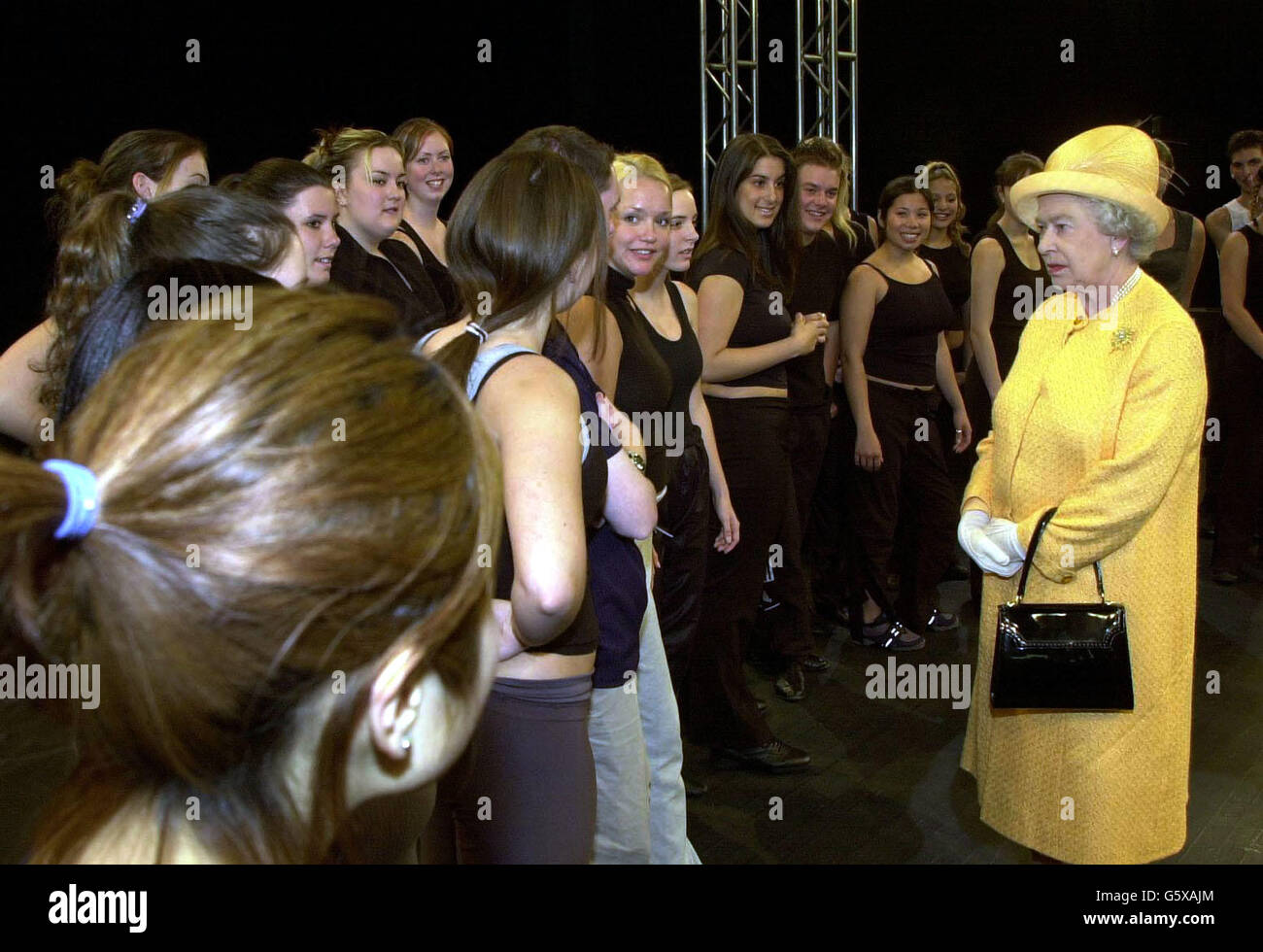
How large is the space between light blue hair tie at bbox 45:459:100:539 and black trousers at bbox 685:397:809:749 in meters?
2.38

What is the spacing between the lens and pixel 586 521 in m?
1.70

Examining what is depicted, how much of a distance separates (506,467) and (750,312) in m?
1.90

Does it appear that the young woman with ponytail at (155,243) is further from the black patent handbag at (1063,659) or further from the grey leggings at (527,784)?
the black patent handbag at (1063,659)

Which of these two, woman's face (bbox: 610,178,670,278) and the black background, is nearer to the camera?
woman's face (bbox: 610,178,670,278)

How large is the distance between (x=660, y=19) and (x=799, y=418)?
3.98m

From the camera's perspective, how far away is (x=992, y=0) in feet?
24.0

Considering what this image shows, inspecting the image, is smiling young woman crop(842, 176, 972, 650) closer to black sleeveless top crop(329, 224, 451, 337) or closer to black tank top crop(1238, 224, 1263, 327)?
black sleeveless top crop(329, 224, 451, 337)

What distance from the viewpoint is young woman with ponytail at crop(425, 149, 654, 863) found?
1.46 metres

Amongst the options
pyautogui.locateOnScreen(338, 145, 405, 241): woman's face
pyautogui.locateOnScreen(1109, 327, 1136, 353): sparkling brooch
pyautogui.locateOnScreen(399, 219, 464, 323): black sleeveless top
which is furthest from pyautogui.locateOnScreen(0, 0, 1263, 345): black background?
pyautogui.locateOnScreen(1109, 327, 1136, 353): sparkling brooch

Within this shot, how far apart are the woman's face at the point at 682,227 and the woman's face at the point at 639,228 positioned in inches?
14.6

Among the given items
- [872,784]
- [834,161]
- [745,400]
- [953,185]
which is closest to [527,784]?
[872,784]

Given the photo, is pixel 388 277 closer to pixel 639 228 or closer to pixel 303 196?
pixel 303 196

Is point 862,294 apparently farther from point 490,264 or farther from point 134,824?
point 134,824

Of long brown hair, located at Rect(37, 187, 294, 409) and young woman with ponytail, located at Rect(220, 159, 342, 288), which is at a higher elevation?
young woman with ponytail, located at Rect(220, 159, 342, 288)
